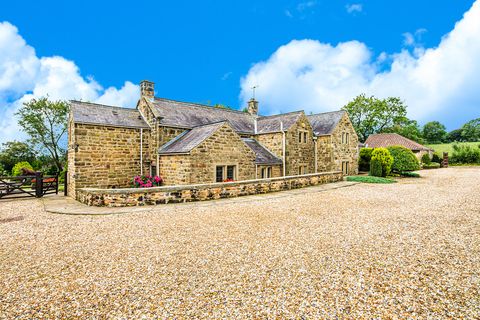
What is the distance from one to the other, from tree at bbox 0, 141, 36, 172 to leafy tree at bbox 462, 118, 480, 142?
101 meters

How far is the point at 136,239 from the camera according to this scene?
659 cm

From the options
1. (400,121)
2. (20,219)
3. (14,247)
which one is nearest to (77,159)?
(20,219)

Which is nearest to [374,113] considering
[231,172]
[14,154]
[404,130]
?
[404,130]

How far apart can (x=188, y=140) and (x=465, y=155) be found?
4657 cm

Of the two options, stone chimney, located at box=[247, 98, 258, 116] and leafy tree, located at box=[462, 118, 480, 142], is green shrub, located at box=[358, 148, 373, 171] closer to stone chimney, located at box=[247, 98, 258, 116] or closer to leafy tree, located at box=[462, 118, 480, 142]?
stone chimney, located at box=[247, 98, 258, 116]

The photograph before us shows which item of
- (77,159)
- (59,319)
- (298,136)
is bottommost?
(59,319)

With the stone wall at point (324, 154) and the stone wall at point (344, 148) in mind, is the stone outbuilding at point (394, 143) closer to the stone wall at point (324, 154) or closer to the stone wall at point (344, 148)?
the stone wall at point (344, 148)

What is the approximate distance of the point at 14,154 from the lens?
32938mm

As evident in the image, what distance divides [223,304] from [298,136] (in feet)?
65.9

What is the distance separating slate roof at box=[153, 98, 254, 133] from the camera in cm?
1868

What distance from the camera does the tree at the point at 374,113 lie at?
1880 inches

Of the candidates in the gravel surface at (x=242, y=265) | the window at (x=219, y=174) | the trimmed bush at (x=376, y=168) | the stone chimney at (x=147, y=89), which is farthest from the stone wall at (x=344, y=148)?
the stone chimney at (x=147, y=89)

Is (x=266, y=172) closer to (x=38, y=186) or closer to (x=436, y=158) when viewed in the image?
(x=38, y=186)

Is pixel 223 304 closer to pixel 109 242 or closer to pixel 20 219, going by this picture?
pixel 109 242
